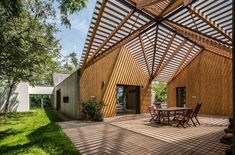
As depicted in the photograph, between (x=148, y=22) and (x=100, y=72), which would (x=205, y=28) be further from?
(x=100, y=72)

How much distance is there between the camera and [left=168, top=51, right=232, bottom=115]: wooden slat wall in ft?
39.0

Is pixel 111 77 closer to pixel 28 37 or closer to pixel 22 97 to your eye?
pixel 28 37

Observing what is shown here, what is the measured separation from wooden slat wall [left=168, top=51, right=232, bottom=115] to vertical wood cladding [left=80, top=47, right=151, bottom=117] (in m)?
3.50

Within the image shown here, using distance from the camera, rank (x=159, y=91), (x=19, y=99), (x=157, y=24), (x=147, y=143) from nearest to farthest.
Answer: (x=147, y=143)
(x=157, y=24)
(x=19, y=99)
(x=159, y=91)

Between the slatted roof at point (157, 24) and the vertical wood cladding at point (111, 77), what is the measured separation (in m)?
0.93

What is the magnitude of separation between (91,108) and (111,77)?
102 inches

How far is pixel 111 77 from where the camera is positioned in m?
11.6

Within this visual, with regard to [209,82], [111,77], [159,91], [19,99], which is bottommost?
[19,99]

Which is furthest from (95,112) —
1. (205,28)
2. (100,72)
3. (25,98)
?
(25,98)

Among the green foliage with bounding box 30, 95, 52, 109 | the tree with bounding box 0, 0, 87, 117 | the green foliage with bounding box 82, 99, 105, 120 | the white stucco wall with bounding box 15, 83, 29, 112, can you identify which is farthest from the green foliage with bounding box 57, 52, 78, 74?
the tree with bounding box 0, 0, 87, 117

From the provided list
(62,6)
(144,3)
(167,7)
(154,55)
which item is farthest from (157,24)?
(62,6)

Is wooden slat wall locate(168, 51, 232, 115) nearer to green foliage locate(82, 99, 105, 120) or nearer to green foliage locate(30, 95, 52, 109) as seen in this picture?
green foliage locate(82, 99, 105, 120)

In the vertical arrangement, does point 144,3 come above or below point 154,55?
above

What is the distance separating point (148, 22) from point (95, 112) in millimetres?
5118
